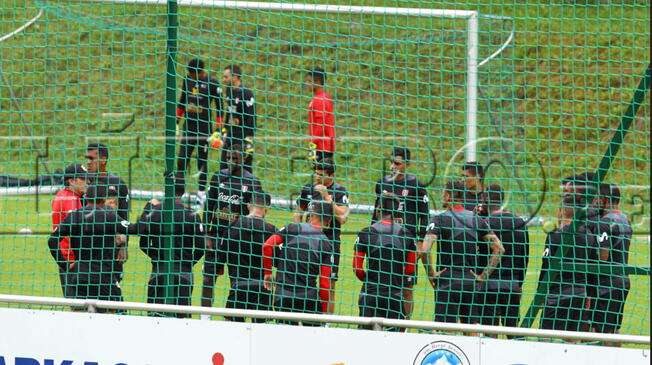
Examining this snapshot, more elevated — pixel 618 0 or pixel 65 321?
pixel 618 0

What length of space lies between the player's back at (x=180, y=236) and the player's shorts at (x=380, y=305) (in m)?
1.34

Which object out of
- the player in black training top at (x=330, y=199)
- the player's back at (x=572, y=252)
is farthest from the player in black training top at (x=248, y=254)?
the player's back at (x=572, y=252)

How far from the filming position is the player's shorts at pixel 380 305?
7.22 m

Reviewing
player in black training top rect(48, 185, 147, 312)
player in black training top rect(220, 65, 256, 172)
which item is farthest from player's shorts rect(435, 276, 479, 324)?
player in black training top rect(48, 185, 147, 312)

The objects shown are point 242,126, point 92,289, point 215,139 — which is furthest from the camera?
point 215,139

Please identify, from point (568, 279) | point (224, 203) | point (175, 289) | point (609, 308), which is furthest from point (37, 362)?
point (609, 308)

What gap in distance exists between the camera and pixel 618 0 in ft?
25.3

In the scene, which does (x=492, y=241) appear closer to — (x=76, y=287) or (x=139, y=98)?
(x=76, y=287)

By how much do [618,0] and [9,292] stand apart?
6.38 metres

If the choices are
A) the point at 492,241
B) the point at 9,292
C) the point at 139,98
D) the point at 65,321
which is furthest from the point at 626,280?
the point at 139,98

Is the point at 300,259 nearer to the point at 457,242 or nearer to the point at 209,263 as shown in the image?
the point at 209,263

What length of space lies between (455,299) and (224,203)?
2.01 metres

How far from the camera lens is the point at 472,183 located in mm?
7527

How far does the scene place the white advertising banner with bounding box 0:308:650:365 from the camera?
5.58 meters
